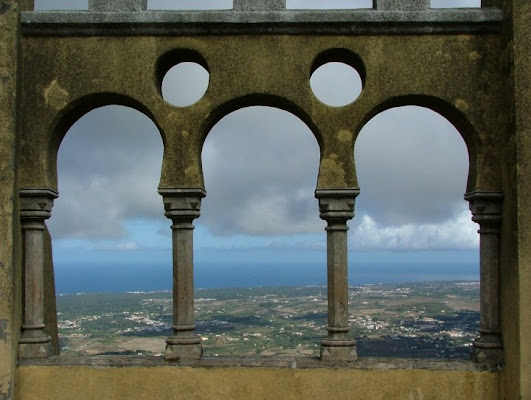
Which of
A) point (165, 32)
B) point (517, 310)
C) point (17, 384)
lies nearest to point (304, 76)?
point (165, 32)

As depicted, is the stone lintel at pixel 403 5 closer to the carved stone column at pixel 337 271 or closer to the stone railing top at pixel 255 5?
the stone railing top at pixel 255 5

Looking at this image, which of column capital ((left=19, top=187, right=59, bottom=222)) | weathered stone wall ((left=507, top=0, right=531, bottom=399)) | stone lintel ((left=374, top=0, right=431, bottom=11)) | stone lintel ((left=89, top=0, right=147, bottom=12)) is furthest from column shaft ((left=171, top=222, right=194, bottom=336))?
weathered stone wall ((left=507, top=0, right=531, bottom=399))

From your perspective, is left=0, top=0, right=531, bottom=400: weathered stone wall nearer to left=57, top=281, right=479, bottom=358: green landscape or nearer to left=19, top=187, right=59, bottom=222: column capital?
left=19, top=187, right=59, bottom=222: column capital

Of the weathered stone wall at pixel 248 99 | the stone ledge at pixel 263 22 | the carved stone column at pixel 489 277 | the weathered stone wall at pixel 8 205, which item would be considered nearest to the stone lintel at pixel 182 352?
the weathered stone wall at pixel 248 99

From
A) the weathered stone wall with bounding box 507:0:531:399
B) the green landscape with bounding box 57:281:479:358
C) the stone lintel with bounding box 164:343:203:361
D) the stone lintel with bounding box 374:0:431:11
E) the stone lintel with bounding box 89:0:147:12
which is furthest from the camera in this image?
the green landscape with bounding box 57:281:479:358

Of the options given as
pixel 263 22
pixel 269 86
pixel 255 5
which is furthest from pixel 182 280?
pixel 255 5

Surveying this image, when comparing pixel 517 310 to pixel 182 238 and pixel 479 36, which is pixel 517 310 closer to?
pixel 479 36

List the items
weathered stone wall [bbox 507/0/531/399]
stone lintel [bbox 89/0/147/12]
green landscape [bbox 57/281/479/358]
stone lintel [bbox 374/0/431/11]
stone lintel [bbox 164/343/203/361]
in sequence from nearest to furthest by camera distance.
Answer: weathered stone wall [bbox 507/0/531/399], stone lintel [bbox 164/343/203/361], stone lintel [bbox 374/0/431/11], stone lintel [bbox 89/0/147/12], green landscape [bbox 57/281/479/358]
